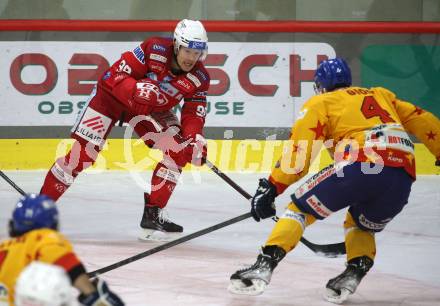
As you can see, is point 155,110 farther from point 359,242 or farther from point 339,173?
point 339,173

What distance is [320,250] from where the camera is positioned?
491 cm

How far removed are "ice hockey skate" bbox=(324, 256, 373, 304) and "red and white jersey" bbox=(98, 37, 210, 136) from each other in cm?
164

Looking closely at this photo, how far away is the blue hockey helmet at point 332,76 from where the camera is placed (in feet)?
13.9

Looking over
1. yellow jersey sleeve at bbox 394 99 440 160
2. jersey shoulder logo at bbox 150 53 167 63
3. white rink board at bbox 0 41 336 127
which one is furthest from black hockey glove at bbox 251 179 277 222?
white rink board at bbox 0 41 336 127

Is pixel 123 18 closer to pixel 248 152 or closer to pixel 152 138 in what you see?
pixel 248 152

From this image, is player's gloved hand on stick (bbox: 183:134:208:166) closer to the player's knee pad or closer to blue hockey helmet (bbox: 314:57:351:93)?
the player's knee pad

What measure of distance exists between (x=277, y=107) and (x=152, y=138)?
7.25ft

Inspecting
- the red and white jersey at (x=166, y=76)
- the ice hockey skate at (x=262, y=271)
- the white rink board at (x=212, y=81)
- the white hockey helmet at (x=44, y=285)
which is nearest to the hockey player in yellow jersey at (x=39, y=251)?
the white hockey helmet at (x=44, y=285)

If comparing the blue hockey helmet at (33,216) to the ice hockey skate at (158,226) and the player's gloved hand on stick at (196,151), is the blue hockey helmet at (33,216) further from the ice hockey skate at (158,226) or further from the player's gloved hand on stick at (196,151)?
the ice hockey skate at (158,226)

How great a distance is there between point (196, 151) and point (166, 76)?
52cm

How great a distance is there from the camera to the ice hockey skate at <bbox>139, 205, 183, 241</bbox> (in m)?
5.68

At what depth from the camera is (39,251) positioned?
9.11 feet

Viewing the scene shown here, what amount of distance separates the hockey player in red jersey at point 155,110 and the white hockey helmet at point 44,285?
9.31ft

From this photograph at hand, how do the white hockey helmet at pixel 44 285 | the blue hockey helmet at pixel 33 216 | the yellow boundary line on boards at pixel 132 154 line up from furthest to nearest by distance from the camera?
the yellow boundary line on boards at pixel 132 154
the blue hockey helmet at pixel 33 216
the white hockey helmet at pixel 44 285
